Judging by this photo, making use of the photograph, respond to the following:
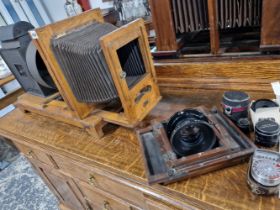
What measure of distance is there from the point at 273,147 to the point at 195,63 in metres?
0.38

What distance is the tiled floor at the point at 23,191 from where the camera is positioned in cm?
178

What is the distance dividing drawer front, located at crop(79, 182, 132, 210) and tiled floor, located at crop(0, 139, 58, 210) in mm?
829

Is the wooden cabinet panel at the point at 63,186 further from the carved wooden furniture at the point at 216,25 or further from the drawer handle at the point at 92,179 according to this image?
the carved wooden furniture at the point at 216,25

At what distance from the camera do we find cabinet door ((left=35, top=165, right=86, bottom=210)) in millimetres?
1078

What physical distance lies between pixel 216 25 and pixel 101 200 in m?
0.79

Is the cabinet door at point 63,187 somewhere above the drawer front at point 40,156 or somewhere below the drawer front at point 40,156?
below

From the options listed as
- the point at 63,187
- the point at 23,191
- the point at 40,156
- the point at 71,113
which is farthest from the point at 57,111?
the point at 23,191

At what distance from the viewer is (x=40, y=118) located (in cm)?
99

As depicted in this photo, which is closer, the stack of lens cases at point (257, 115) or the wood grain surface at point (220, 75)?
the stack of lens cases at point (257, 115)

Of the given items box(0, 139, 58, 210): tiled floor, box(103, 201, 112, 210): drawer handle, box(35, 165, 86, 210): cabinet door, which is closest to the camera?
box(103, 201, 112, 210): drawer handle

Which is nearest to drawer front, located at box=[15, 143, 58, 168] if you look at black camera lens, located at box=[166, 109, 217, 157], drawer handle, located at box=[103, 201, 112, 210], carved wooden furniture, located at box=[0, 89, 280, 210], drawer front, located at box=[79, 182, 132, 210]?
carved wooden furniture, located at box=[0, 89, 280, 210]

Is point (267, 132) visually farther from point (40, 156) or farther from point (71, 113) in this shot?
point (40, 156)

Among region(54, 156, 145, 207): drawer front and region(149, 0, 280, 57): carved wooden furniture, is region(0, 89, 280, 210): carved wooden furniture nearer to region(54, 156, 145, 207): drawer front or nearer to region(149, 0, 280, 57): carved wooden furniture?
region(54, 156, 145, 207): drawer front

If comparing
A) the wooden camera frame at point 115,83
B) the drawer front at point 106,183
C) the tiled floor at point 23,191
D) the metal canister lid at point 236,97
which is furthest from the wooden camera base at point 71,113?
the tiled floor at point 23,191
